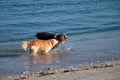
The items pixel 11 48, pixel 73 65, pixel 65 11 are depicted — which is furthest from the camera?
pixel 65 11

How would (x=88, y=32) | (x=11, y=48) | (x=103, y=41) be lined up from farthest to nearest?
(x=88, y=32), (x=103, y=41), (x=11, y=48)

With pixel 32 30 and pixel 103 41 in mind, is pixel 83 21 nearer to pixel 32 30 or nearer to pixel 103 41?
pixel 32 30

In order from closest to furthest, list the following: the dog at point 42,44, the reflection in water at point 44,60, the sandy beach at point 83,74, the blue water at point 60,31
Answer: the sandy beach at point 83,74
the reflection in water at point 44,60
the blue water at point 60,31
the dog at point 42,44

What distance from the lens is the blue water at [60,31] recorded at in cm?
1255

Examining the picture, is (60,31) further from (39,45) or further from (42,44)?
(39,45)

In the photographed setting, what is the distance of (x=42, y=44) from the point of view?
1378cm

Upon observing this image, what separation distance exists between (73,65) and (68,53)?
6.46 ft

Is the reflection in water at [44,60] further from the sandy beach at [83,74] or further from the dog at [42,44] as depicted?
the sandy beach at [83,74]

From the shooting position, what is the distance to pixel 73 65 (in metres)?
12.0

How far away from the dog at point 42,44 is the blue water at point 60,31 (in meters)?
0.24

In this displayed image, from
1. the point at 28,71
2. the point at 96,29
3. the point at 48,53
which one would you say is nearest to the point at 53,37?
the point at 48,53

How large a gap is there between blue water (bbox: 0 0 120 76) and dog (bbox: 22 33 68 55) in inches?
9.6

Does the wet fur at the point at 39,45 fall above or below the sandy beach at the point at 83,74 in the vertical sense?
below

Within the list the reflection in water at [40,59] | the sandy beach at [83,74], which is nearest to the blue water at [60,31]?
the reflection in water at [40,59]
